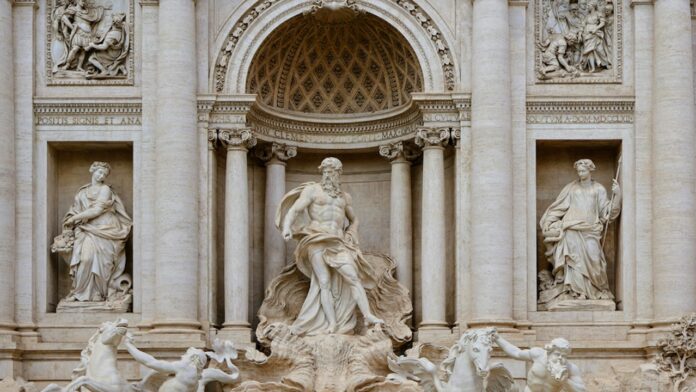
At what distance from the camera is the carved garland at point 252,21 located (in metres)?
28.4

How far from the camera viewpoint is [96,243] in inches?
1101

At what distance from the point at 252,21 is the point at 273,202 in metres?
3.36

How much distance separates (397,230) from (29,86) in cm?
712

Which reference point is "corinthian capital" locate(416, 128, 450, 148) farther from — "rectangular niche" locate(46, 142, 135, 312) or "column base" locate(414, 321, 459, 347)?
"rectangular niche" locate(46, 142, 135, 312)

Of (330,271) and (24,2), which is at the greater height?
(24,2)

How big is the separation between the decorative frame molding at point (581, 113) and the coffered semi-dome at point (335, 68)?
222 centimetres

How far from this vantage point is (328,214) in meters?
27.8

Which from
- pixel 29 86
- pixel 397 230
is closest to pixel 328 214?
pixel 397 230

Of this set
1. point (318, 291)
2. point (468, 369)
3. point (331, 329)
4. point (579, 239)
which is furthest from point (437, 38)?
point (468, 369)

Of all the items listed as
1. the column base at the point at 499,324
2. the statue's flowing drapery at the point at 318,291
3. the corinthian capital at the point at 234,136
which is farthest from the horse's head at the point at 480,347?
the corinthian capital at the point at 234,136

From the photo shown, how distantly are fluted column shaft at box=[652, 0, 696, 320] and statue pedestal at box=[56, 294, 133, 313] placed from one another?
9.35m

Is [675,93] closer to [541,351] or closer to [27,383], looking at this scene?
[541,351]

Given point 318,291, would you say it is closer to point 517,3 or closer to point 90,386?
point 90,386

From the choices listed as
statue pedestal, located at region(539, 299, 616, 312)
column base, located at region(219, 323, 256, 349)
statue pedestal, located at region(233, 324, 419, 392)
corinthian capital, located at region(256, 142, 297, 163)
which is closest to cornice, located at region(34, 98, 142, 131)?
corinthian capital, located at region(256, 142, 297, 163)
